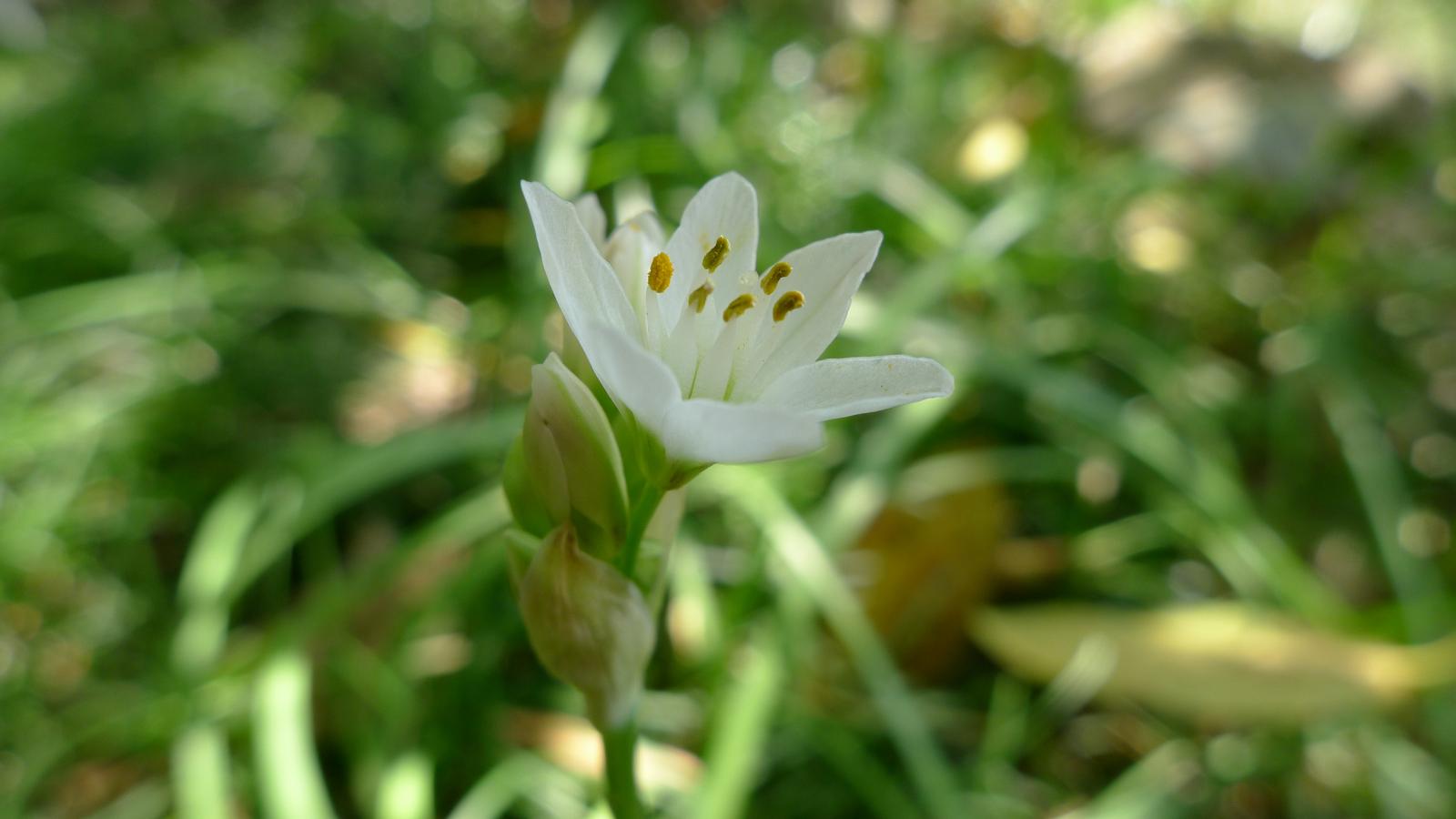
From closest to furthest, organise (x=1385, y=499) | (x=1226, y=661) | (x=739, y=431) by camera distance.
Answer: (x=739, y=431) < (x=1226, y=661) < (x=1385, y=499)

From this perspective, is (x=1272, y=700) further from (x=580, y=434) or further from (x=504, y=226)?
(x=504, y=226)

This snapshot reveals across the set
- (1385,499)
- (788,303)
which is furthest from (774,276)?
(1385,499)

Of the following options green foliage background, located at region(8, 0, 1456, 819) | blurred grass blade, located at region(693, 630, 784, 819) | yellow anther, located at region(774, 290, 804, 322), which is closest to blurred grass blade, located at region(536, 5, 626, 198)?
green foliage background, located at region(8, 0, 1456, 819)

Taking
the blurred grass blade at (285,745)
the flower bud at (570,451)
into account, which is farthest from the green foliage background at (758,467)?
the flower bud at (570,451)

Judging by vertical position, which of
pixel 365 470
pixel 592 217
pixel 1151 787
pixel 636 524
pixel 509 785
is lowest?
pixel 1151 787

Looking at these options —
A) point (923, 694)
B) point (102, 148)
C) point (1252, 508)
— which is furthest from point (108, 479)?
point (1252, 508)

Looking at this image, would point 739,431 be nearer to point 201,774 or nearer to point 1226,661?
point 201,774
